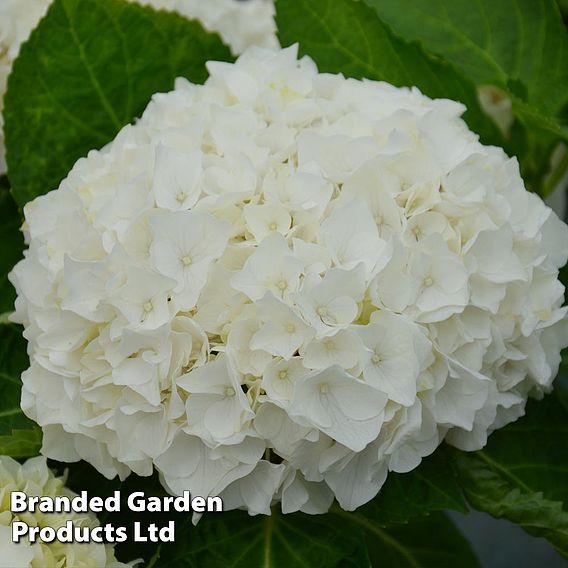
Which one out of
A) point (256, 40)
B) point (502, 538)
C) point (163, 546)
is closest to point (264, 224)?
point (163, 546)

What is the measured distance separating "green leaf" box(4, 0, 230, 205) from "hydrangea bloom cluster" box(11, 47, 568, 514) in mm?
108

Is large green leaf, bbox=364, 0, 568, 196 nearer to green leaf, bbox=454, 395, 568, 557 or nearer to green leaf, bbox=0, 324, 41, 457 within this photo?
green leaf, bbox=454, 395, 568, 557

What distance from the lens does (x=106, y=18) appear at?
0.60 metres

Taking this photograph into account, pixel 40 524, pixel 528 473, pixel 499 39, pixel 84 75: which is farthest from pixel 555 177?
pixel 40 524

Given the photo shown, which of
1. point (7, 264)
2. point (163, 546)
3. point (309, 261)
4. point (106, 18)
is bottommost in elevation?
point (163, 546)

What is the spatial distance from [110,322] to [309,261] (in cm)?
10

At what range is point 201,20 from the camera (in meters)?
0.70

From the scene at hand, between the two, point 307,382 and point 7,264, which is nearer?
point 307,382

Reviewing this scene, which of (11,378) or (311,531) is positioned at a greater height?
(11,378)

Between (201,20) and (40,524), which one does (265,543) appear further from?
(201,20)

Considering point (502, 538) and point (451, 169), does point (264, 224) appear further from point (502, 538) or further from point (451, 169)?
point (502, 538)

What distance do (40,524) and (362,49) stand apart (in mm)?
362

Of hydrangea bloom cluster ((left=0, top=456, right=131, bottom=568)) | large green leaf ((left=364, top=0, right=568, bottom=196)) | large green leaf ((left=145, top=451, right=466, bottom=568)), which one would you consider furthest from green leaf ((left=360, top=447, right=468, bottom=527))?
large green leaf ((left=364, top=0, right=568, bottom=196))

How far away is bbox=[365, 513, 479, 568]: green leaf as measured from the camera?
73cm
